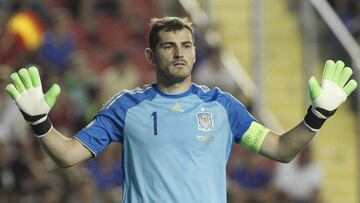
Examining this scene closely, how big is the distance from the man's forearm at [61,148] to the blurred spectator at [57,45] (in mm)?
6705

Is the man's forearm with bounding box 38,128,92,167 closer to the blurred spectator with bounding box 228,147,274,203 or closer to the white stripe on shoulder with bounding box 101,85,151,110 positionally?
the white stripe on shoulder with bounding box 101,85,151,110

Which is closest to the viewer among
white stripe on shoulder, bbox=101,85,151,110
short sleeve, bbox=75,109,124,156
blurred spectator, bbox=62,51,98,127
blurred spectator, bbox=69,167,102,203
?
short sleeve, bbox=75,109,124,156

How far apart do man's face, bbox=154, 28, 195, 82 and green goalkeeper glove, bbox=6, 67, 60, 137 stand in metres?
0.63

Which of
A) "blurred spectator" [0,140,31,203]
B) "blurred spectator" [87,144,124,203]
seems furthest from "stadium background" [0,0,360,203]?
"blurred spectator" [0,140,31,203]

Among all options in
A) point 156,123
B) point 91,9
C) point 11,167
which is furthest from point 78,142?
point 91,9

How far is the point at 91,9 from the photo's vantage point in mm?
14680

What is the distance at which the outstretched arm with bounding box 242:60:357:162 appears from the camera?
7.16m

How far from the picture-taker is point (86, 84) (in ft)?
44.4

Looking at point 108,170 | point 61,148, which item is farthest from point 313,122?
point 108,170

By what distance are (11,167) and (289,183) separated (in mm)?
3225

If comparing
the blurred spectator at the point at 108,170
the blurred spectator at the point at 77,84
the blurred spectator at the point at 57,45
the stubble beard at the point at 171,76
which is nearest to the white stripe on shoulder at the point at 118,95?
the stubble beard at the point at 171,76

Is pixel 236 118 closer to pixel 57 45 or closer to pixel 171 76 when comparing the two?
pixel 171 76

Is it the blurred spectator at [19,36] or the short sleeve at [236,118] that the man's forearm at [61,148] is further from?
the blurred spectator at [19,36]

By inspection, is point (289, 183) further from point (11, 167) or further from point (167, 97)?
point (167, 97)
